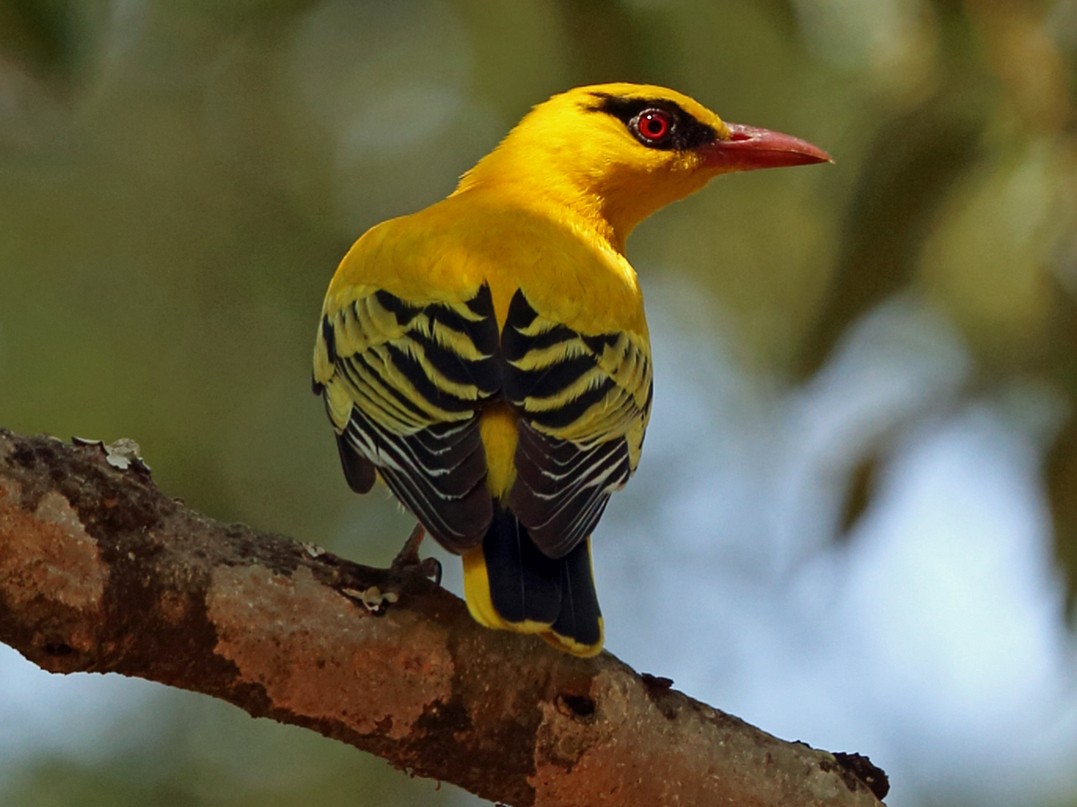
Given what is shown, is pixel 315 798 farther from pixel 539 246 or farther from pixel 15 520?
pixel 15 520

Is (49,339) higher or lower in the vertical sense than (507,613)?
higher

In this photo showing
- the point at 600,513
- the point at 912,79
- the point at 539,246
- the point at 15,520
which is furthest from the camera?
the point at 912,79

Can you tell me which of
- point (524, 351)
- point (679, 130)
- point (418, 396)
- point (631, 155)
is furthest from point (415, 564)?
point (679, 130)

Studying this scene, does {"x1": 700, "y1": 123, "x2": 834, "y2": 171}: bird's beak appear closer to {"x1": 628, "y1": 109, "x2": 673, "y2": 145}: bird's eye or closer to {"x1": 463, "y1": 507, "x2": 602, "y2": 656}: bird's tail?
{"x1": 628, "y1": 109, "x2": 673, "y2": 145}: bird's eye

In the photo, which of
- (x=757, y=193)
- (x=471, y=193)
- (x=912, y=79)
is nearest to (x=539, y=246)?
(x=471, y=193)

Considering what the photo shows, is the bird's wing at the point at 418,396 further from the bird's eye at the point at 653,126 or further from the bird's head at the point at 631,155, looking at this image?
the bird's eye at the point at 653,126

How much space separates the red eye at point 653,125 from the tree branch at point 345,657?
2.54 m

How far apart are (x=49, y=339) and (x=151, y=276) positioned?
0.79m

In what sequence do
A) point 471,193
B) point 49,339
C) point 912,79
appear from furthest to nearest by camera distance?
point 49,339 < point 471,193 < point 912,79

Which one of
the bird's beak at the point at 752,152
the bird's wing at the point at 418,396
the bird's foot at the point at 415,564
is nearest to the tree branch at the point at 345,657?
the bird's foot at the point at 415,564

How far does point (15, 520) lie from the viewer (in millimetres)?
2688

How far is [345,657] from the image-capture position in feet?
9.70

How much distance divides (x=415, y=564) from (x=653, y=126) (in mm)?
2567

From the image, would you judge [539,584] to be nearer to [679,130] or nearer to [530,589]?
[530,589]
